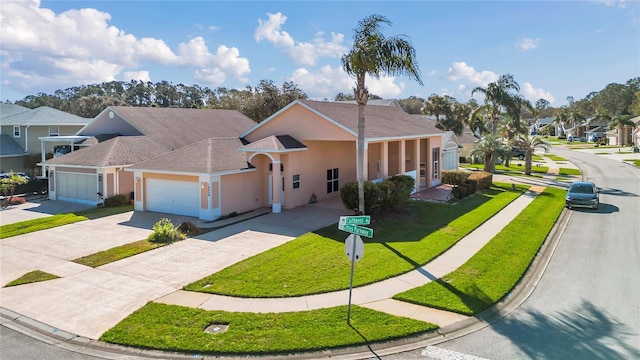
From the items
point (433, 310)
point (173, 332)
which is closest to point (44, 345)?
point (173, 332)

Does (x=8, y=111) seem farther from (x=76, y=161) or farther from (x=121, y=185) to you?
(x=121, y=185)

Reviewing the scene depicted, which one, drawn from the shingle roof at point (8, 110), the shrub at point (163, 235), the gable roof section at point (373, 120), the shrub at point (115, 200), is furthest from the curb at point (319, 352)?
the shingle roof at point (8, 110)

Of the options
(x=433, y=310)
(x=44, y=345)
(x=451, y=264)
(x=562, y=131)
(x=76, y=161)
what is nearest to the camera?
(x=44, y=345)

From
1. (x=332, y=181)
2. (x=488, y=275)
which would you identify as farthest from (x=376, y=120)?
(x=488, y=275)

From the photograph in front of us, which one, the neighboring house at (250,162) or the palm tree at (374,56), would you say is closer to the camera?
the palm tree at (374,56)

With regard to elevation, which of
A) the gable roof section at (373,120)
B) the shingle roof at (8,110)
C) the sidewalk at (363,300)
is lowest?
the sidewalk at (363,300)

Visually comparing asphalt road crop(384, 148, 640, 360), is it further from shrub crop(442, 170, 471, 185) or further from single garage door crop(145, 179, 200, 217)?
single garage door crop(145, 179, 200, 217)

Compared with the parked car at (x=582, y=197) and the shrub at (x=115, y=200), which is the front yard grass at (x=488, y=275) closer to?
the parked car at (x=582, y=197)

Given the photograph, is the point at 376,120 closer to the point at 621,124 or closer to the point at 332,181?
the point at 332,181
